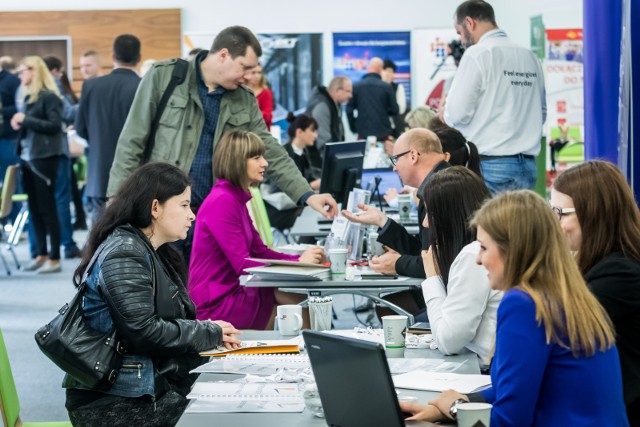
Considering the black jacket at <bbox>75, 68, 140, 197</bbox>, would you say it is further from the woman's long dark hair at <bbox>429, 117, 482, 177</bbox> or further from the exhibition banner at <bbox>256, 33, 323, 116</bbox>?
the exhibition banner at <bbox>256, 33, 323, 116</bbox>

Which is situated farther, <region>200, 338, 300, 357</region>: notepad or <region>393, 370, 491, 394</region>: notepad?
<region>200, 338, 300, 357</region>: notepad

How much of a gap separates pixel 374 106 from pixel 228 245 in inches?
287

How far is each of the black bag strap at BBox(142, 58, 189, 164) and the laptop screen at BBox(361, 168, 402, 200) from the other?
239 centimetres

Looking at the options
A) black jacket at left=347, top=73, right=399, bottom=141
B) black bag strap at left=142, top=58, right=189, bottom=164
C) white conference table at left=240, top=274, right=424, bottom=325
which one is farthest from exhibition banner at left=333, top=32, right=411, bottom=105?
white conference table at left=240, top=274, right=424, bottom=325

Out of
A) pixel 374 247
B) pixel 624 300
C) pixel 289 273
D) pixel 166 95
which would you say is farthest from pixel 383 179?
pixel 624 300

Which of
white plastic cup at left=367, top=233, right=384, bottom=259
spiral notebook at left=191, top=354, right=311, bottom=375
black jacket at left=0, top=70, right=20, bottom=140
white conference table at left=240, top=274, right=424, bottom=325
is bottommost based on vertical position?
spiral notebook at left=191, top=354, right=311, bottom=375

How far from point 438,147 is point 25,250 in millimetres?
7058

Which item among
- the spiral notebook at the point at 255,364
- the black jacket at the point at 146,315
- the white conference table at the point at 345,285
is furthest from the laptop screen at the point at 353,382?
the white conference table at the point at 345,285

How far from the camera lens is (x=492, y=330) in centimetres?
289

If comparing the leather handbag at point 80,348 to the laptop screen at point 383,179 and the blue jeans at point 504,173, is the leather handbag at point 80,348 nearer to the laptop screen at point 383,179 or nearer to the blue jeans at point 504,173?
the blue jeans at point 504,173

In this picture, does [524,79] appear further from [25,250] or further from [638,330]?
[25,250]

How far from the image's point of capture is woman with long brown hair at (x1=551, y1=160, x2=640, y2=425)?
257cm

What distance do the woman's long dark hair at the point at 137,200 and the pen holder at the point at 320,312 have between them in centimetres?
54

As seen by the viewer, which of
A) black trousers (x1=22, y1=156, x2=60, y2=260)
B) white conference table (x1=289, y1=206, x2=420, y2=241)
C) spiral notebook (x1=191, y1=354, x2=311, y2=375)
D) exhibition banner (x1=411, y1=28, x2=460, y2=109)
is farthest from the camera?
exhibition banner (x1=411, y1=28, x2=460, y2=109)
